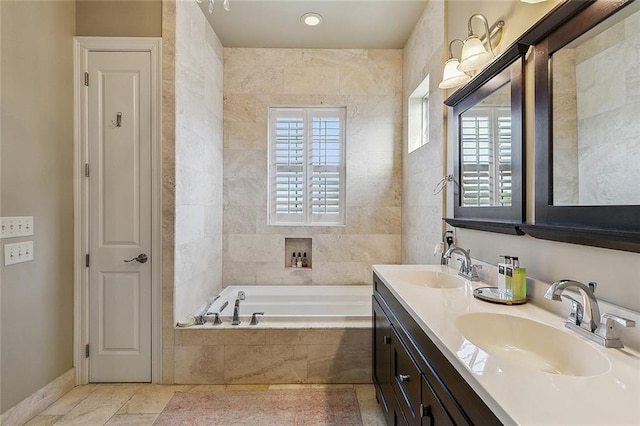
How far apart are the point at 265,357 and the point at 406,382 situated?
121cm

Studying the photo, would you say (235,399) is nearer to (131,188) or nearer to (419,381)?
(419,381)

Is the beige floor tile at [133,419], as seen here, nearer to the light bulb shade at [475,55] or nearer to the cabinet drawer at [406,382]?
the cabinet drawer at [406,382]

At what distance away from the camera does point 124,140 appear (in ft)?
7.06

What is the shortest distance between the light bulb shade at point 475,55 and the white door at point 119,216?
208 centimetres

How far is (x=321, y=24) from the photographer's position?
2.72 m

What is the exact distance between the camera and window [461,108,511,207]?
1459 millimetres

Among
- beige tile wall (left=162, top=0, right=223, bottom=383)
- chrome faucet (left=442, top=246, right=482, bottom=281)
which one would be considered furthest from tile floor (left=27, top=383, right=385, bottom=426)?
chrome faucet (left=442, top=246, right=482, bottom=281)

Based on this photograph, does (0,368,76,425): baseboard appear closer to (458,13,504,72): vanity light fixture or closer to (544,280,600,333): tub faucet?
(544,280,600,333): tub faucet

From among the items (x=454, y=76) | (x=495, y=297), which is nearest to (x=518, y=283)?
(x=495, y=297)

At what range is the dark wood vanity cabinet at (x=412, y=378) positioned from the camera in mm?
Answer: 780

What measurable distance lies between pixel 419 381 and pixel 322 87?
111 inches

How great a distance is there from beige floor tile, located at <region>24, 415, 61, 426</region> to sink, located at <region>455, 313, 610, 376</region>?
7.61 ft

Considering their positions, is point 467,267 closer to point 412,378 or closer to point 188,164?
point 412,378

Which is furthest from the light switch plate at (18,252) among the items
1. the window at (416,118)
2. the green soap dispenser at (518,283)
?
the window at (416,118)
